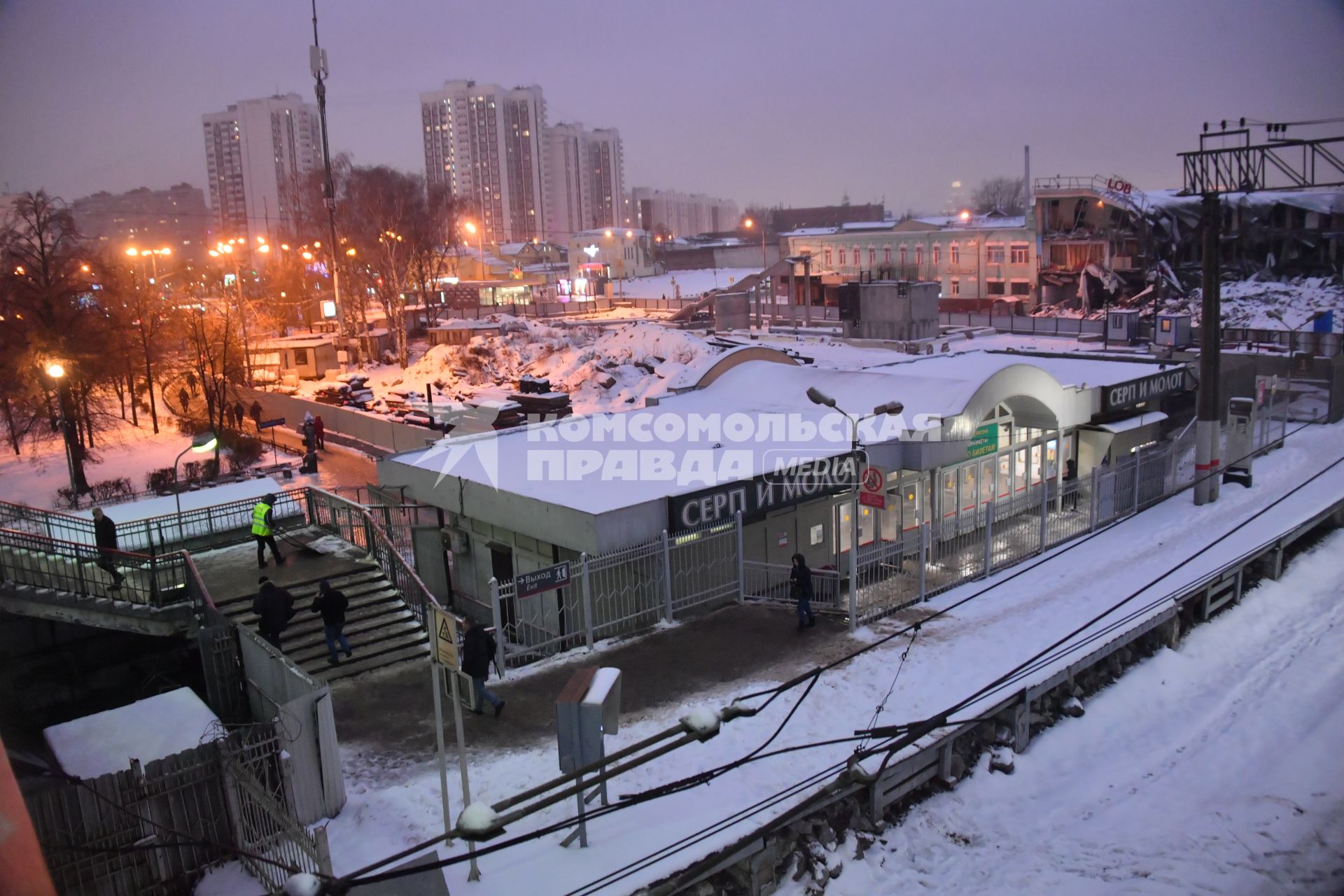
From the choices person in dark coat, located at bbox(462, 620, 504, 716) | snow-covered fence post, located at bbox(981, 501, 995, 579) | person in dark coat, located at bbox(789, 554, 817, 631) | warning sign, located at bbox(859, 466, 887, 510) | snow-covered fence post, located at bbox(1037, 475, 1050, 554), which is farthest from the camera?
A: snow-covered fence post, located at bbox(1037, 475, 1050, 554)

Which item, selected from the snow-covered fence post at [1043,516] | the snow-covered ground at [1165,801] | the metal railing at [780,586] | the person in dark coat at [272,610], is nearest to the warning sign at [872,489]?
the metal railing at [780,586]

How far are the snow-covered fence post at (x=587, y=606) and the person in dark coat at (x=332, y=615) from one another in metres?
3.33

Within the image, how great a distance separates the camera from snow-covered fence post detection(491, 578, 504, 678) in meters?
12.3

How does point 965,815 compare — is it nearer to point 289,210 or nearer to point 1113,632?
point 1113,632

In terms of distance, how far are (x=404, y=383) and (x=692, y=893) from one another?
4790 centimetres

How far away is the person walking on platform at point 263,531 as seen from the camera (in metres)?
15.0

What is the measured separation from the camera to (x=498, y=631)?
1252 centimetres

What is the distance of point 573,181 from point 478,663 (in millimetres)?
185287

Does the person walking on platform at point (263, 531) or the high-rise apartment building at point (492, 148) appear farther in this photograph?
the high-rise apartment building at point (492, 148)

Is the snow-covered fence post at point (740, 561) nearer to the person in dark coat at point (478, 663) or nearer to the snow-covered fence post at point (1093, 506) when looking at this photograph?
the person in dark coat at point (478, 663)

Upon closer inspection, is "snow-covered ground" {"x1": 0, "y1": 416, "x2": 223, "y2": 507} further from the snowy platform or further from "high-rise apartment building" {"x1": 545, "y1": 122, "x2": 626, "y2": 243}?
"high-rise apartment building" {"x1": 545, "y1": 122, "x2": 626, "y2": 243}

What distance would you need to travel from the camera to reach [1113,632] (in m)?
14.0

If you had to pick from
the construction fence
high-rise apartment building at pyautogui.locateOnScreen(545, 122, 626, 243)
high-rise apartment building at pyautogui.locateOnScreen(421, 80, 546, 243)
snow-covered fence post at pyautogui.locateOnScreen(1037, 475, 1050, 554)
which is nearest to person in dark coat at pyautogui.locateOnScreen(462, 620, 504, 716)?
the construction fence

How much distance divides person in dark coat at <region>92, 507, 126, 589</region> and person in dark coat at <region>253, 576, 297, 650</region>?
3173mm
